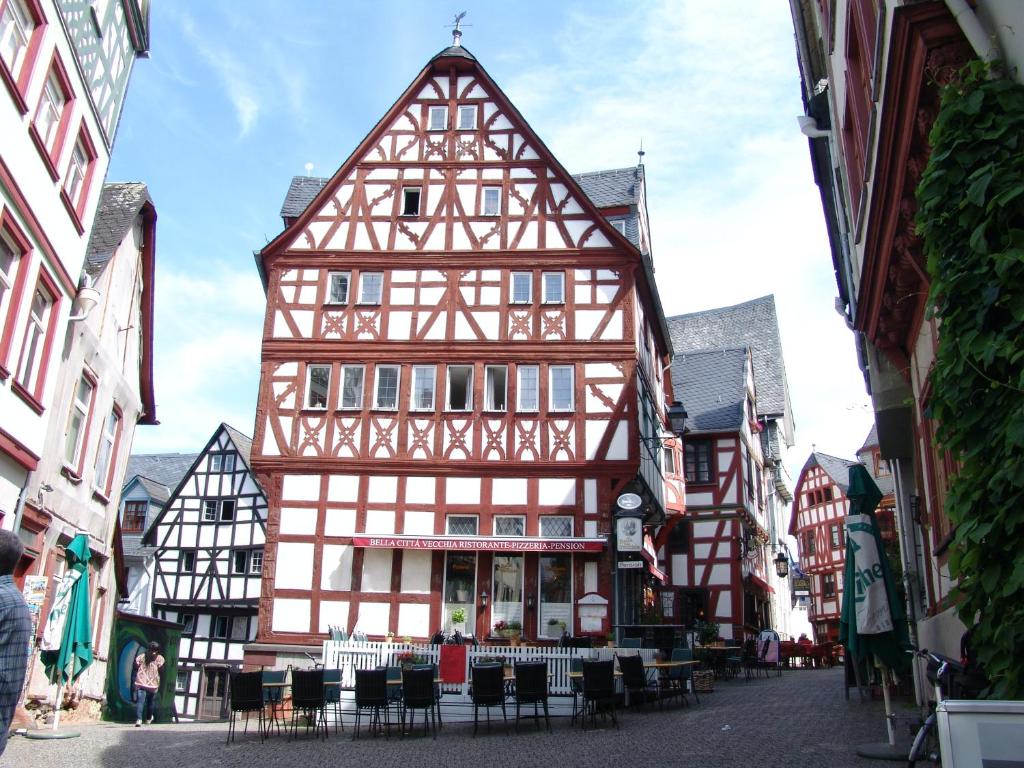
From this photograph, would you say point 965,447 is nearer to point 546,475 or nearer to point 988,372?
point 988,372

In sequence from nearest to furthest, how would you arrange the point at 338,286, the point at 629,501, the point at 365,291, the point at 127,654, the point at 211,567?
1. the point at 127,654
2. the point at 629,501
3. the point at 365,291
4. the point at 338,286
5. the point at 211,567

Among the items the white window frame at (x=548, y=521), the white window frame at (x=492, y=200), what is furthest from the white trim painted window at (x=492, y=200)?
the white window frame at (x=548, y=521)

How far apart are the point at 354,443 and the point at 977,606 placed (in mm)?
17033

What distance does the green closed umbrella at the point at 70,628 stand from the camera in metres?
13.1

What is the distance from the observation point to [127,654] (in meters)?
20.2

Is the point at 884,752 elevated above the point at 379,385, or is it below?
below

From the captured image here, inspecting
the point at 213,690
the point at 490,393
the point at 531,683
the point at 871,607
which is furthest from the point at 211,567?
the point at 871,607

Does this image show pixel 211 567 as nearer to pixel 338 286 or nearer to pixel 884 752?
pixel 338 286

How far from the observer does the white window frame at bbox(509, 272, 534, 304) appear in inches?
891

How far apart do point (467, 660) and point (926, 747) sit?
888 cm

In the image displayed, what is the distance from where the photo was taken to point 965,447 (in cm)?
617

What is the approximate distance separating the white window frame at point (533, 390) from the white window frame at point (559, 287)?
5.64ft

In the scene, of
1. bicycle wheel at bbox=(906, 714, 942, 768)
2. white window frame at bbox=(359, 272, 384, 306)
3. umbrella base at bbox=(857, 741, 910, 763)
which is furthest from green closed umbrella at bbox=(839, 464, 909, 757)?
white window frame at bbox=(359, 272, 384, 306)

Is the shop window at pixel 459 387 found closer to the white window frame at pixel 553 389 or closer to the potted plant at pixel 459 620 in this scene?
the white window frame at pixel 553 389
